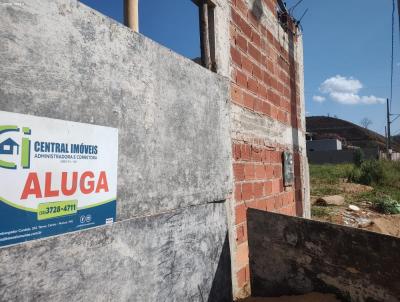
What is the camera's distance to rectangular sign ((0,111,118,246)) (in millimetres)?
1171

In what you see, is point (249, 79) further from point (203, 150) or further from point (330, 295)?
point (330, 295)

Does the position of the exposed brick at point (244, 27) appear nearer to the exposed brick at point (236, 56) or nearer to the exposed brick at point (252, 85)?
the exposed brick at point (236, 56)

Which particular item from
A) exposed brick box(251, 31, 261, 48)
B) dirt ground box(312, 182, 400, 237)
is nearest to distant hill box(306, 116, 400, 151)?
dirt ground box(312, 182, 400, 237)

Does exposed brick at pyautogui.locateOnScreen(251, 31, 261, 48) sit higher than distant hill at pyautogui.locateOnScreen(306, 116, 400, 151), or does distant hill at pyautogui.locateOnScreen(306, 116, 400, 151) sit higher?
distant hill at pyautogui.locateOnScreen(306, 116, 400, 151)

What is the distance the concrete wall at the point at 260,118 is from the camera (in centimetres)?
263

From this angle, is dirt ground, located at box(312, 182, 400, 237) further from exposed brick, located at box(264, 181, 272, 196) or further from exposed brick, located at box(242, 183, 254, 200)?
exposed brick, located at box(242, 183, 254, 200)

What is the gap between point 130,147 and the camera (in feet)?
5.41

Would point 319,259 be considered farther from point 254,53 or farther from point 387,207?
point 387,207

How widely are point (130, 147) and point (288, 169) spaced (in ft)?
8.44

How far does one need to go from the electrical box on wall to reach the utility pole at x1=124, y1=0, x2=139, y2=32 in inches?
94.0

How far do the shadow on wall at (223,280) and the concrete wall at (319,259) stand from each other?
0.16 m

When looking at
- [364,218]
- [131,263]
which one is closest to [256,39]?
[131,263]

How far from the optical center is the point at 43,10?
1295 mm

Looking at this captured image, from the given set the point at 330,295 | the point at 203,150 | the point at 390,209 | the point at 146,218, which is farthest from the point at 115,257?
the point at 390,209
